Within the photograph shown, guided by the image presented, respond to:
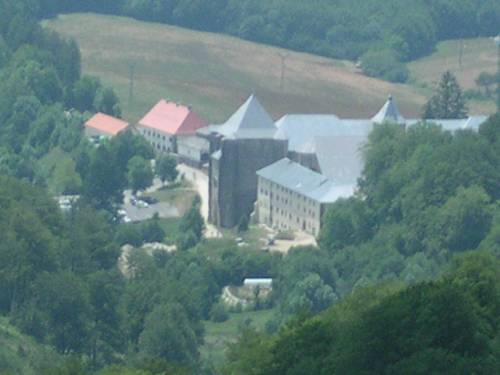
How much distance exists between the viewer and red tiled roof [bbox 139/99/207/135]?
9875 centimetres

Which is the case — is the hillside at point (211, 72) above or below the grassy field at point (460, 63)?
above

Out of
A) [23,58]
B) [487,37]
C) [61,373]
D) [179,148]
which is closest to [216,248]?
[179,148]

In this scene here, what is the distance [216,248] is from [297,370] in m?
35.7

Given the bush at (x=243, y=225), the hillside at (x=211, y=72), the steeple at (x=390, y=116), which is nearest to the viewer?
the bush at (x=243, y=225)

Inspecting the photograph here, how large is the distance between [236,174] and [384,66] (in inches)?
1379

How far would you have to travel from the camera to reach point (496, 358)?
48.2m

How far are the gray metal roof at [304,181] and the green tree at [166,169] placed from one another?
4886 mm

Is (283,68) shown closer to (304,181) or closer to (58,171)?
(58,171)

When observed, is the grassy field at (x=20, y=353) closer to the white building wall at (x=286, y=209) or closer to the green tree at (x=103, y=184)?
the white building wall at (x=286, y=209)

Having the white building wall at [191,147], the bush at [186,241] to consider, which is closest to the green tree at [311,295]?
the bush at [186,241]

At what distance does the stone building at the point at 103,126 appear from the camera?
99.6m

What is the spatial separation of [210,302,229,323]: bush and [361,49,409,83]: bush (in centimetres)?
4381

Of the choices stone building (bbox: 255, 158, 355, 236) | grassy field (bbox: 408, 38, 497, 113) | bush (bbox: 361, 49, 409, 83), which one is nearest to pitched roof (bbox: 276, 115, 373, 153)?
stone building (bbox: 255, 158, 355, 236)

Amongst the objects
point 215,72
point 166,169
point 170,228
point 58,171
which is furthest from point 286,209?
point 215,72
